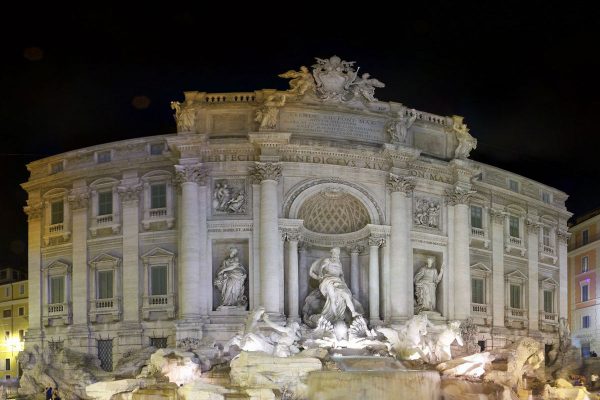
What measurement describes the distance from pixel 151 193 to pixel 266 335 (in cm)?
1001

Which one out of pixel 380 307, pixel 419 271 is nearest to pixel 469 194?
pixel 419 271

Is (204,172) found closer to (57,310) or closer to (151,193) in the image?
(151,193)

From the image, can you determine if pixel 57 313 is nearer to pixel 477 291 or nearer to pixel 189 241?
pixel 189 241

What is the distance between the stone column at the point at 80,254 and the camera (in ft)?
138

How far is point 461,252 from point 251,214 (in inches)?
460

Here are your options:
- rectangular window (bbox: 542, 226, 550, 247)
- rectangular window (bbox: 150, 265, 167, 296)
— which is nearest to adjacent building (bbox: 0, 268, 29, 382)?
rectangular window (bbox: 150, 265, 167, 296)

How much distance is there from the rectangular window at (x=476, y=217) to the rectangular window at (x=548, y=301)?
7476 millimetres

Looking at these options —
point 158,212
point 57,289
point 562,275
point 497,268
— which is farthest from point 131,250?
point 562,275

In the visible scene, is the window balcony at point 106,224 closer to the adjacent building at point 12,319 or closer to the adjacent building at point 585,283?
the adjacent building at point 12,319

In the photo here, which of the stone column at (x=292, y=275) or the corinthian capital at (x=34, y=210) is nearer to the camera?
the stone column at (x=292, y=275)

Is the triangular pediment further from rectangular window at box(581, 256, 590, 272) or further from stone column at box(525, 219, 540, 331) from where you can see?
rectangular window at box(581, 256, 590, 272)

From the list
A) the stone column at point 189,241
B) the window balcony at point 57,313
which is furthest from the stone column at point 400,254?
the window balcony at point 57,313

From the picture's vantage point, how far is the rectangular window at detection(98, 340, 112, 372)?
41.0 meters

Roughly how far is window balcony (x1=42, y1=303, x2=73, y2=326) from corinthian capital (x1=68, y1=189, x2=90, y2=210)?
5023 mm
